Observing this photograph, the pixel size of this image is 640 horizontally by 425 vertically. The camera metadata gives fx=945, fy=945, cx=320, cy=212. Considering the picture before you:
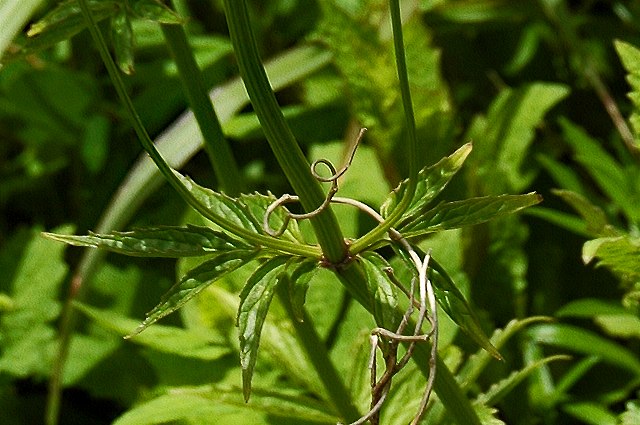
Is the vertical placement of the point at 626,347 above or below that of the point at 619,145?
below

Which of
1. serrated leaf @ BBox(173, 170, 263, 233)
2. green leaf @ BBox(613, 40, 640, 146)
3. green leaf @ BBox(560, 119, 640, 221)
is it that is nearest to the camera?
serrated leaf @ BBox(173, 170, 263, 233)

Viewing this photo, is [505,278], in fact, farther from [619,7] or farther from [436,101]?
[619,7]

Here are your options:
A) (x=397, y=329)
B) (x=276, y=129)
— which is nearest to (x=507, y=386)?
(x=397, y=329)

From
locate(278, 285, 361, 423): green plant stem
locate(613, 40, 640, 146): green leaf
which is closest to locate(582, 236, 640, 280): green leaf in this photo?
locate(613, 40, 640, 146): green leaf

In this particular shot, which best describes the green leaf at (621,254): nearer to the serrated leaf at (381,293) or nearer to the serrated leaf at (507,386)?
the serrated leaf at (507,386)

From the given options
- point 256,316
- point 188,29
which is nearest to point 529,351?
point 256,316

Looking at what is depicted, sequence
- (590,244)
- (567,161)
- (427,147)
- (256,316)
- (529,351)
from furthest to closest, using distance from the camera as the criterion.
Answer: (567,161) < (427,147) < (529,351) < (590,244) < (256,316)

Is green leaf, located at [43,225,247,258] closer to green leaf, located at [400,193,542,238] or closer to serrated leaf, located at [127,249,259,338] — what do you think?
serrated leaf, located at [127,249,259,338]

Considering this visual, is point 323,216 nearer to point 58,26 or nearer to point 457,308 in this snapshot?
point 457,308
